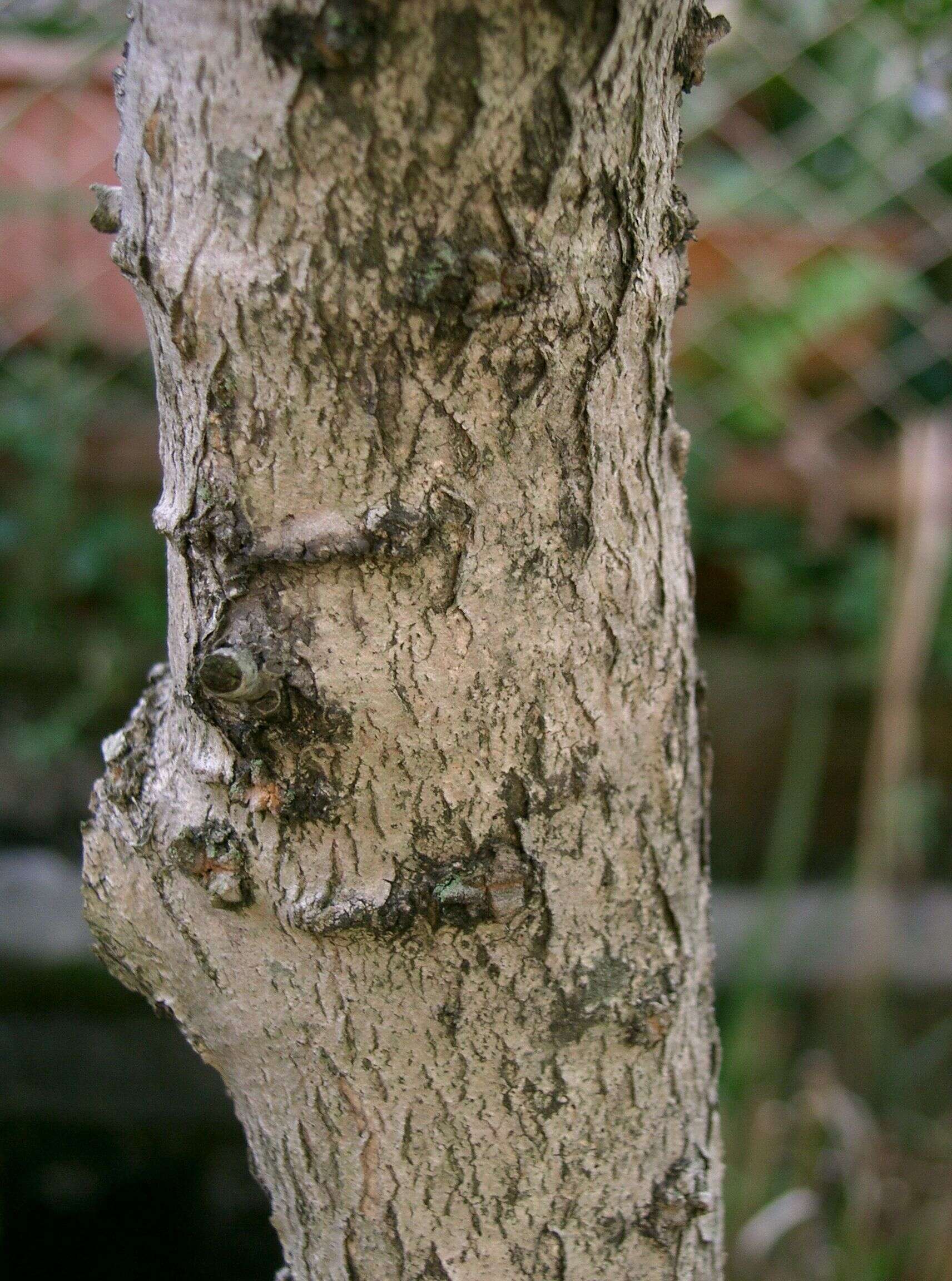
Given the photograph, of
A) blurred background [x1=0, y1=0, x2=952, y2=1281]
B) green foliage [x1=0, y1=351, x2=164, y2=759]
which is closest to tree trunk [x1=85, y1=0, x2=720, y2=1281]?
blurred background [x1=0, y1=0, x2=952, y2=1281]

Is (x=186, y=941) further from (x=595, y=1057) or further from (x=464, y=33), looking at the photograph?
(x=464, y=33)

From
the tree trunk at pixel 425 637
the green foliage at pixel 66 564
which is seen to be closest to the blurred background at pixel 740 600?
the green foliage at pixel 66 564

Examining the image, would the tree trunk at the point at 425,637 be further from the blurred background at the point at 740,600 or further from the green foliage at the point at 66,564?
the green foliage at the point at 66,564

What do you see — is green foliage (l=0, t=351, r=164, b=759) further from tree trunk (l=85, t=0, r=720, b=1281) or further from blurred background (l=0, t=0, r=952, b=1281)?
tree trunk (l=85, t=0, r=720, b=1281)

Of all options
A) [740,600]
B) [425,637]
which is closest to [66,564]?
[740,600]

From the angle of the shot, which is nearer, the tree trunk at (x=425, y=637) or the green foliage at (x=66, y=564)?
the tree trunk at (x=425, y=637)
